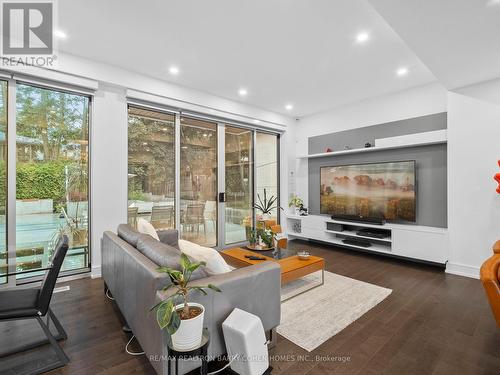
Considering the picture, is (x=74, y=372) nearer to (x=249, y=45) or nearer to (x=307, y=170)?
(x=249, y=45)

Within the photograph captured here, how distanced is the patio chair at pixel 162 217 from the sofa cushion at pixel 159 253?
6.67 ft

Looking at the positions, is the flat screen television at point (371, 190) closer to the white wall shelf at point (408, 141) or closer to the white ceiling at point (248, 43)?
the white wall shelf at point (408, 141)

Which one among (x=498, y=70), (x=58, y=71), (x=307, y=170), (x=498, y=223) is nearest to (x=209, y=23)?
(x=58, y=71)

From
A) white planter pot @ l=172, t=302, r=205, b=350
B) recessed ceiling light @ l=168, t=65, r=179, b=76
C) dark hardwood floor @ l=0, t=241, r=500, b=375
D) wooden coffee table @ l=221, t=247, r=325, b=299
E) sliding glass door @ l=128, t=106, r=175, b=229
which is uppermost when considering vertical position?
recessed ceiling light @ l=168, t=65, r=179, b=76

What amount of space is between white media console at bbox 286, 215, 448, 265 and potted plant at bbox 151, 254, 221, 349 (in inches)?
146

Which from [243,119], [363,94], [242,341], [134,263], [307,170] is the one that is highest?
[363,94]

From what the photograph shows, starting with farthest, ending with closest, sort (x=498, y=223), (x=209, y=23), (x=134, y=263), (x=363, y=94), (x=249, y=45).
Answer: (x=363, y=94)
(x=498, y=223)
(x=249, y=45)
(x=209, y=23)
(x=134, y=263)

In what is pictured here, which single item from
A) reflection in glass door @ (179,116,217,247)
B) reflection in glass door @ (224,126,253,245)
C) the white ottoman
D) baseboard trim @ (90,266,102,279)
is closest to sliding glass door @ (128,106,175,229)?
reflection in glass door @ (179,116,217,247)

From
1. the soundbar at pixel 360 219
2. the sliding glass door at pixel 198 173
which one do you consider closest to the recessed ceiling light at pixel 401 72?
the soundbar at pixel 360 219

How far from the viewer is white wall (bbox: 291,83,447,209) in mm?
4191

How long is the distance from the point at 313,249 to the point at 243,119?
299 centimetres

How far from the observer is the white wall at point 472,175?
3.39m

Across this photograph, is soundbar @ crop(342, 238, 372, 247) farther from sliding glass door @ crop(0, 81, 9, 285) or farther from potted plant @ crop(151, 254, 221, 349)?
sliding glass door @ crop(0, 81, 9, 285)

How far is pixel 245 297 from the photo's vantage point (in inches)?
71.4
